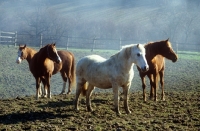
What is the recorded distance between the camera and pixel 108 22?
50438mm

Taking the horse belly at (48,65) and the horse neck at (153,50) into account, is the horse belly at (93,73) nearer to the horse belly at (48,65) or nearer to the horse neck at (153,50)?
the horse neck at (153,50)

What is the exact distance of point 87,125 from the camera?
619 centimetres

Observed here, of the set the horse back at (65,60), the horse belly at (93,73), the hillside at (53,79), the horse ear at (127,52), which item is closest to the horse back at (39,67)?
the horse back at (65,60)

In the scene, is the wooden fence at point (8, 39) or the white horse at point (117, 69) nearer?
the white horse at point (117, 69)

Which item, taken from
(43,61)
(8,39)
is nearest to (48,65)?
(43,61)

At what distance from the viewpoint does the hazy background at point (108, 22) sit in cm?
4525

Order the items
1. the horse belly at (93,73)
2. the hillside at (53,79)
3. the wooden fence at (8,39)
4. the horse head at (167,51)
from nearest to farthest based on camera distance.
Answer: the horse belly at (93,73) < the horse head at (167,51) < the hillside at (53,79) < the wooden fence at (8,39)

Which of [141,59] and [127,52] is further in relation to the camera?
A: [127,52]

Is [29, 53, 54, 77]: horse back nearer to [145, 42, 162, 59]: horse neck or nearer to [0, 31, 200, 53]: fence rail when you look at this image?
[145, 42, 162, 59]: horse neck

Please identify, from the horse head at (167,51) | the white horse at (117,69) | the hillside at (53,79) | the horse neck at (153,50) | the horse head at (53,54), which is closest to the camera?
the white horse at (117,69)

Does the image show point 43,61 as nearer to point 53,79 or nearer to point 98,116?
point 98,116

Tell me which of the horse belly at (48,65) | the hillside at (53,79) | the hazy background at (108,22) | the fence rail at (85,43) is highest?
the hazy background at (108,22)

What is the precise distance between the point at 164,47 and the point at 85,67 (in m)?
3.35

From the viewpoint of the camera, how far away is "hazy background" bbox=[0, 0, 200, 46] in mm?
45250
